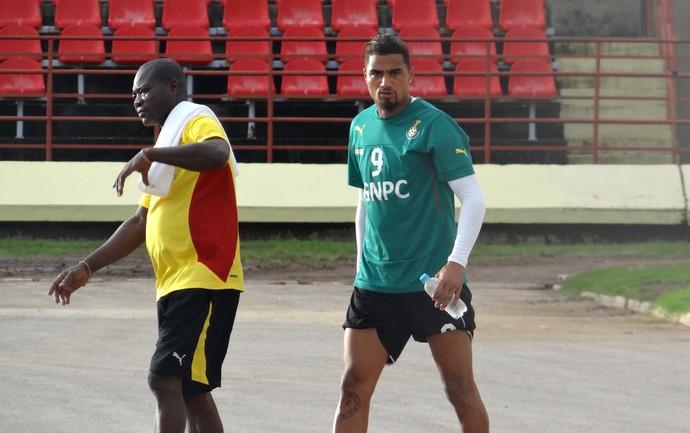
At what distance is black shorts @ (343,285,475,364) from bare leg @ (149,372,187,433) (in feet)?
2.37

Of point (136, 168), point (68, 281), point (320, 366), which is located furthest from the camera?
point (320, 366)

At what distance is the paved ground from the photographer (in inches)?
302

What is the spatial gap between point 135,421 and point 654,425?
271cm

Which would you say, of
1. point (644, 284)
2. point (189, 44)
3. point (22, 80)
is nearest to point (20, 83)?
point (22, 80)

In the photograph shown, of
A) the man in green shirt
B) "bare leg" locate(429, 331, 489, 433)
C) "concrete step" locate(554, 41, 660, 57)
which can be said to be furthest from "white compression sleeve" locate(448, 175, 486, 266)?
"concrete step" locate(554, 41, 660, 57)

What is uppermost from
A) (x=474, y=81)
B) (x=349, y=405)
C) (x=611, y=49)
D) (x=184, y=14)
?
(x=184, y=14)

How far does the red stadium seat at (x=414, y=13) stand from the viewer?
2256 centimetres

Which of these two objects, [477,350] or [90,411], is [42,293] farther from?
[90,411]

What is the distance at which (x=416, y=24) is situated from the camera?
22.4 m

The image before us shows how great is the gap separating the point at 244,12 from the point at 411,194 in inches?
691

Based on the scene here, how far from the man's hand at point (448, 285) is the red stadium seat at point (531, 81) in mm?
16049

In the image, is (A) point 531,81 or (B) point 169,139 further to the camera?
(A) point 531,81

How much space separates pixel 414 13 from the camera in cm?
2273

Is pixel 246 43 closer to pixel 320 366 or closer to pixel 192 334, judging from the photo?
pixel 320 366
